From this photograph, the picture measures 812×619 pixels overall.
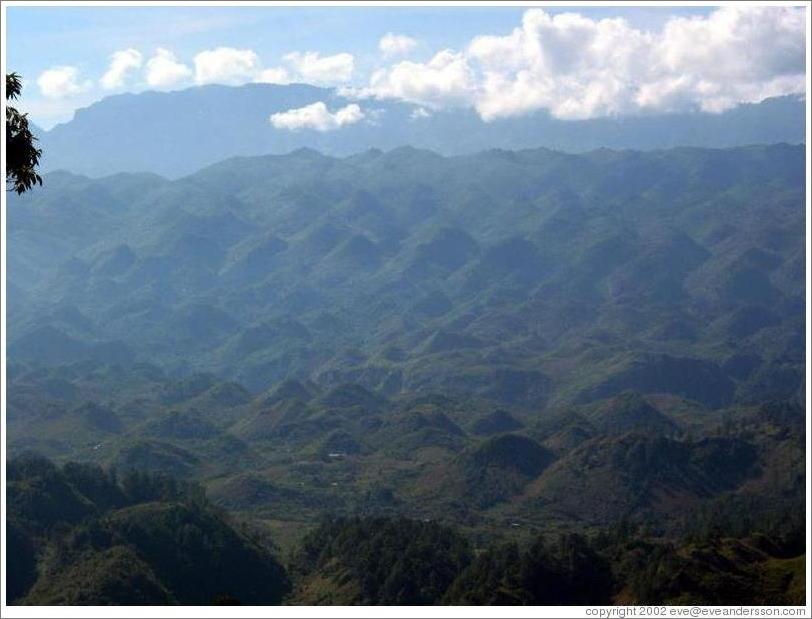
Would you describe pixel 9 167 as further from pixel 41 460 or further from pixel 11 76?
pixel 41 460

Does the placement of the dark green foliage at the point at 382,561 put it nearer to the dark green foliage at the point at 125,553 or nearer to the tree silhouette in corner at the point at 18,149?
the dark green foliage at the point at 125,553

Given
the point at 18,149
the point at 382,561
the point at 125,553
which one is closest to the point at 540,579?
the point at 382,561

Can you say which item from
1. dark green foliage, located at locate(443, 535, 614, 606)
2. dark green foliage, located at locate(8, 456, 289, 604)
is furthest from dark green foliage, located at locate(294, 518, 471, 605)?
dark green foliage, located at locate(443, 535, 614, 606)

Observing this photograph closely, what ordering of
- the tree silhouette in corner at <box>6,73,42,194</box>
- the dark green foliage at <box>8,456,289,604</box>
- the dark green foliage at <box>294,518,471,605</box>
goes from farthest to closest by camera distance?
the dark green foliage at <box>294,518,471,605</box>
the dark green foliage at <box>8,456,289,604</box>
the tree silhouette in corner at <box>6,73,42,194</box>

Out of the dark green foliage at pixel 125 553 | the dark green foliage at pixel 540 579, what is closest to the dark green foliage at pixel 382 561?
the dark green foliage at pixel 125 553

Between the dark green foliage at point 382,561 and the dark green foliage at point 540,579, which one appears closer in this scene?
the dark green foliage at point 540,579

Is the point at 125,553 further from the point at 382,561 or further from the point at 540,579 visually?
the point at 540,579

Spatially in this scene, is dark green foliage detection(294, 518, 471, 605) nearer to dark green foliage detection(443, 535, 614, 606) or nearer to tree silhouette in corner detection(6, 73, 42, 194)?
dark green foliage detection(443, 535, 614, 606)

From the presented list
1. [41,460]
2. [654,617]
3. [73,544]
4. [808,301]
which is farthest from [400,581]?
[808,301]
